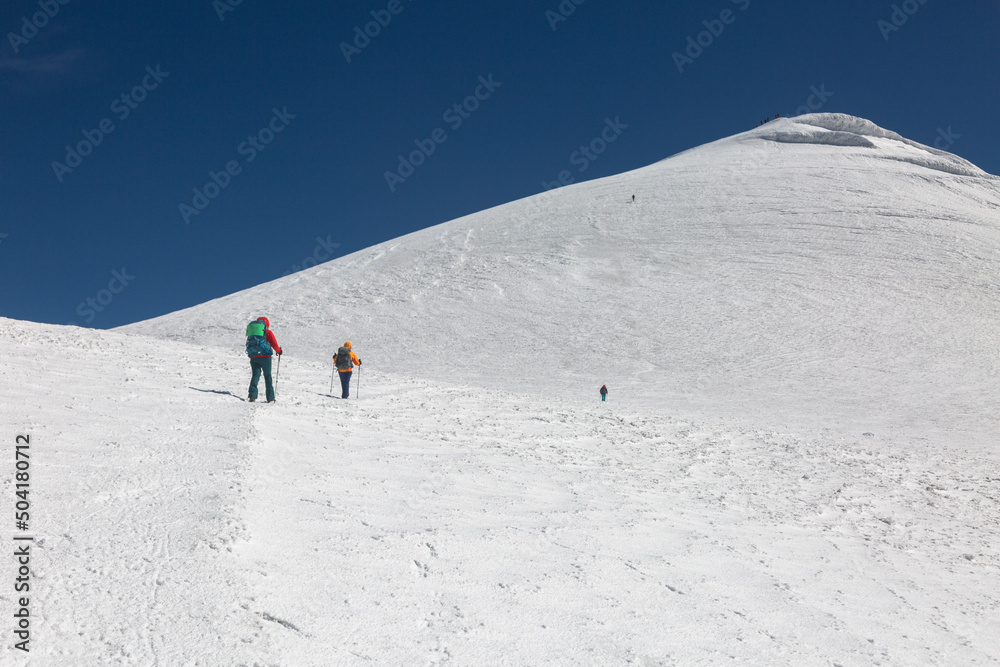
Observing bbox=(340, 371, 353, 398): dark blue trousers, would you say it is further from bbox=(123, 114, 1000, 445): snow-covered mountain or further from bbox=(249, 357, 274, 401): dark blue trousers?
bbox=(123, 114, 1000, 445): snow-covered mountain

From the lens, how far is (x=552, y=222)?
47750 mm

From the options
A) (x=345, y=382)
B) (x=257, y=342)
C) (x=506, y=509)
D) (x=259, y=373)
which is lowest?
(x=506, y=509)

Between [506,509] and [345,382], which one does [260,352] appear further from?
[506,509]

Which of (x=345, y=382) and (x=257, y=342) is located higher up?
(x=257, y=342)

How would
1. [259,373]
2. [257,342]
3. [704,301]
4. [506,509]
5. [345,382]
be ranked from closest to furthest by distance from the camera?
[506,509]
[259,373]
[257,342]
[345,382]
[704,301]

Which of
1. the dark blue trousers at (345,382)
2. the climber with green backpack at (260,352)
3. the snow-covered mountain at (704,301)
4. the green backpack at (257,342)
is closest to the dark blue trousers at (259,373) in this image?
the climber with green backpack at (260,352)

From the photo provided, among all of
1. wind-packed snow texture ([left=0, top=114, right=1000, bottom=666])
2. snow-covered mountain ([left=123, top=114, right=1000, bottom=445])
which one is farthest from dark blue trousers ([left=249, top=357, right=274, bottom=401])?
snow-covered mountain ([left=123, top=114, right=1000, bottom=445])

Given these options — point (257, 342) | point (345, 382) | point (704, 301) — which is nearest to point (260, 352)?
point (257, 342)

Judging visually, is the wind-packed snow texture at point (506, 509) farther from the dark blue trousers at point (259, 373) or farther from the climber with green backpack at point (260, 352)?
the climber with green backpack at point (260, 352)

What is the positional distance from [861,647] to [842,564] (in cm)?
216

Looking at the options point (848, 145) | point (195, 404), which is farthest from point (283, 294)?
point (848, 145)

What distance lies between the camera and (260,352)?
10930 millimetres

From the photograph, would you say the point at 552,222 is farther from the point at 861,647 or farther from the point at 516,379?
the point at 861,647

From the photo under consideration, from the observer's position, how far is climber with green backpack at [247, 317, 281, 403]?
427 inches
